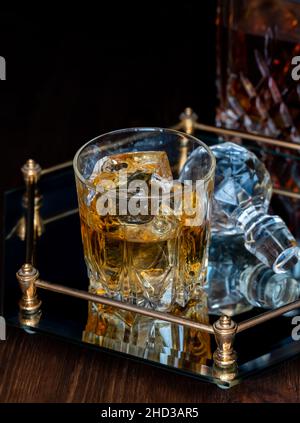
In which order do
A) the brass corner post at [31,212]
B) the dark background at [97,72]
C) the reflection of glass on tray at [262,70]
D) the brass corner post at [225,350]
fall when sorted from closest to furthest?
1. the brass corner post at [225,350]
2. the brass corner post at [31,212]
3. the reflection of glass on tray at [262,70]
4. the dark background at [97,72]

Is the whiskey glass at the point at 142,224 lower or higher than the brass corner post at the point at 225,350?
higher

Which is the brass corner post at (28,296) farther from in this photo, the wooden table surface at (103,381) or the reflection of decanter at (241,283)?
the reflection of decanter at (241,283)

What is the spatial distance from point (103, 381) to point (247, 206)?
21 centimetres

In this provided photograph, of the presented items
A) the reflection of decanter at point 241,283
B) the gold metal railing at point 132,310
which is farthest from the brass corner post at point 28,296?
the reflection of decanter at point 241,283

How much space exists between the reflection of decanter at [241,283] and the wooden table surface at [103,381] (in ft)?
0.22

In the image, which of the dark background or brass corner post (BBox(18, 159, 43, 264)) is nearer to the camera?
brass corner post (BBox(18, 159, 43, 264))

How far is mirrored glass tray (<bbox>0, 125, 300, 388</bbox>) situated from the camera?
0.80 meters

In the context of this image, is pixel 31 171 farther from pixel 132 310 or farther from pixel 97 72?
pixel 97 72

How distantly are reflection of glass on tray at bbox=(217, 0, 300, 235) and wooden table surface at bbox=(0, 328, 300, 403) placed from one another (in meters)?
0.29

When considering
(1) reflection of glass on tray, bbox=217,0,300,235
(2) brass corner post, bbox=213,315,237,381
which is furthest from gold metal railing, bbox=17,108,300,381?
(1) reflection of glass on tray, bbox=217,0,300,235

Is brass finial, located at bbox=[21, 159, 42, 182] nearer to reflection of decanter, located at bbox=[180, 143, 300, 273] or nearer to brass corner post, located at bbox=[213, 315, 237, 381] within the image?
reflection of decanter, located at bbox=[180, 143, 300, 273]

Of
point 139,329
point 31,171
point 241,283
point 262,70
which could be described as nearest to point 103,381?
point 139,329

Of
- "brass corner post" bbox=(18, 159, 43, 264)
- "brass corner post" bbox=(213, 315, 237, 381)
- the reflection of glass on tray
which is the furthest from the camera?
the reflection of glass on tray

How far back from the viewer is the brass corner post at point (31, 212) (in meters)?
0.92
